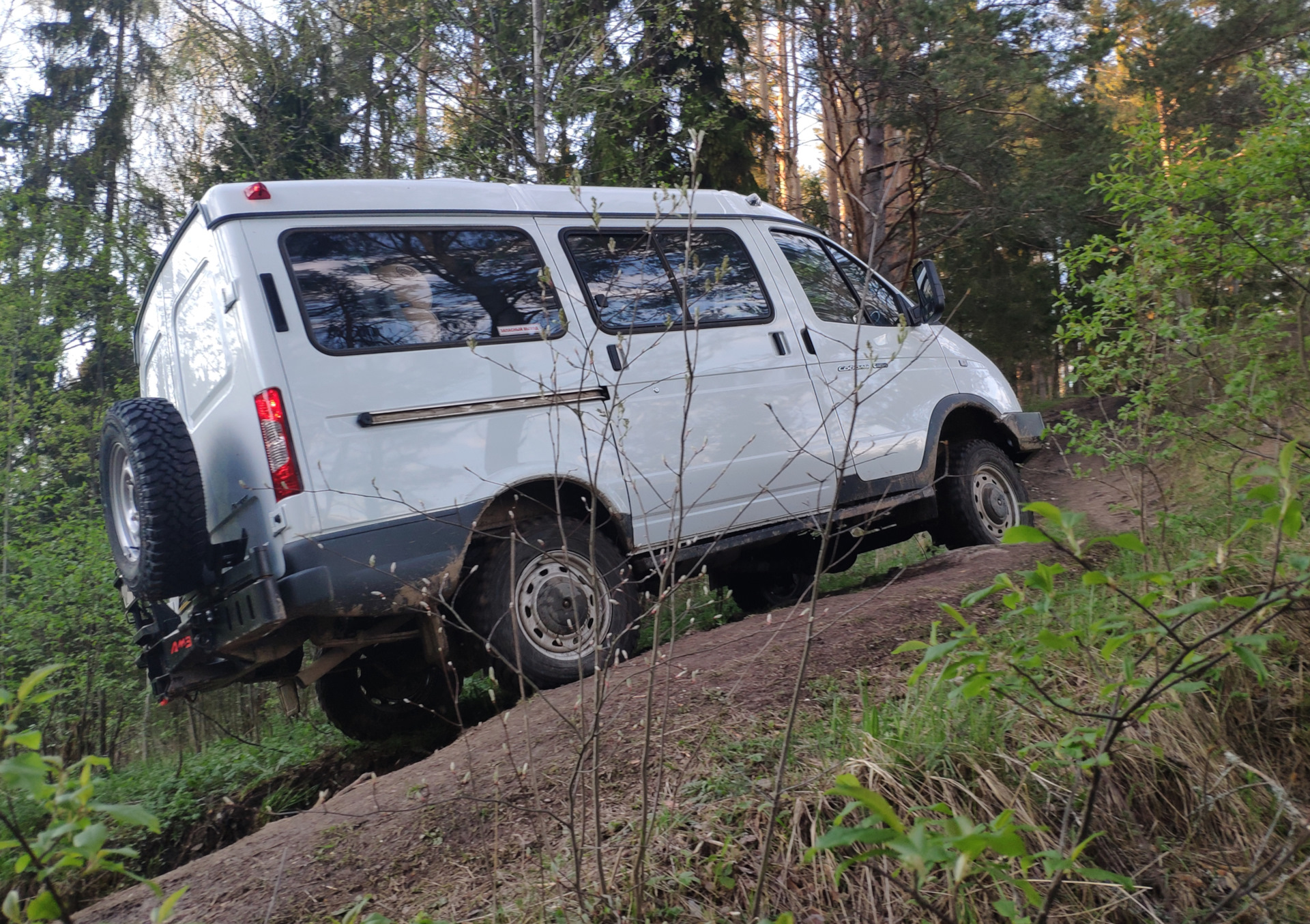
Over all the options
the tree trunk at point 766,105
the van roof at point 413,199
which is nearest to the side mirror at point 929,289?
the van roof at point 413,199

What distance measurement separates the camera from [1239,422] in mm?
4410

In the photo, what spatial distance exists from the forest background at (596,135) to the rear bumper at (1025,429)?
4.03 meters

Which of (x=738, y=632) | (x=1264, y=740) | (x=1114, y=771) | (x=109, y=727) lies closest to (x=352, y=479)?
(x=738, y=632)

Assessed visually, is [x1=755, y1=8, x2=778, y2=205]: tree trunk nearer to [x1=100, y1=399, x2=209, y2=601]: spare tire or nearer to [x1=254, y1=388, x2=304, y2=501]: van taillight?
[x1=254, y1=388, x2=304, y2=501]: van taillight

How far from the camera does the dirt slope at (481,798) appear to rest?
2.71m

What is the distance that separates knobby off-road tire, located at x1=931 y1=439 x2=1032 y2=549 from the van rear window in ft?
10.1

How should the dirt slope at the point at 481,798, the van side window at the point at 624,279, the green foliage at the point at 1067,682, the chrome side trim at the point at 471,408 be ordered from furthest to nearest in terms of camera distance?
the van side window at the point at 624,279 < the chrome side trim at the point at 471,408 < the dirt slope at the point at 481,798 < the green foliage at the point at 1067,682

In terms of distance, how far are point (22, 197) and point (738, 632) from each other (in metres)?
14.6

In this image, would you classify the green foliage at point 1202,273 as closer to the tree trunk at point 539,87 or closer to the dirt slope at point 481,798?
the dirt slope at point 481,798

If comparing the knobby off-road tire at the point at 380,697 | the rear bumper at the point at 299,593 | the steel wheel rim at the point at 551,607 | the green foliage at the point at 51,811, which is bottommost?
the knobby off-road tire at the point at 380,697

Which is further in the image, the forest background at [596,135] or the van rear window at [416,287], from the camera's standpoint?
the forest background at [596,135]

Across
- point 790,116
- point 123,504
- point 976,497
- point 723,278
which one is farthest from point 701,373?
point 790,116

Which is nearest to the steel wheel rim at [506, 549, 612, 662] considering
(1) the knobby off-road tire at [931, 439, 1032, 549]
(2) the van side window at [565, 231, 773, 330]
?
(2) the van side window at [565, 231, 773, 330]

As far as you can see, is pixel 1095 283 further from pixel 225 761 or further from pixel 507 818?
pixel 225 761
